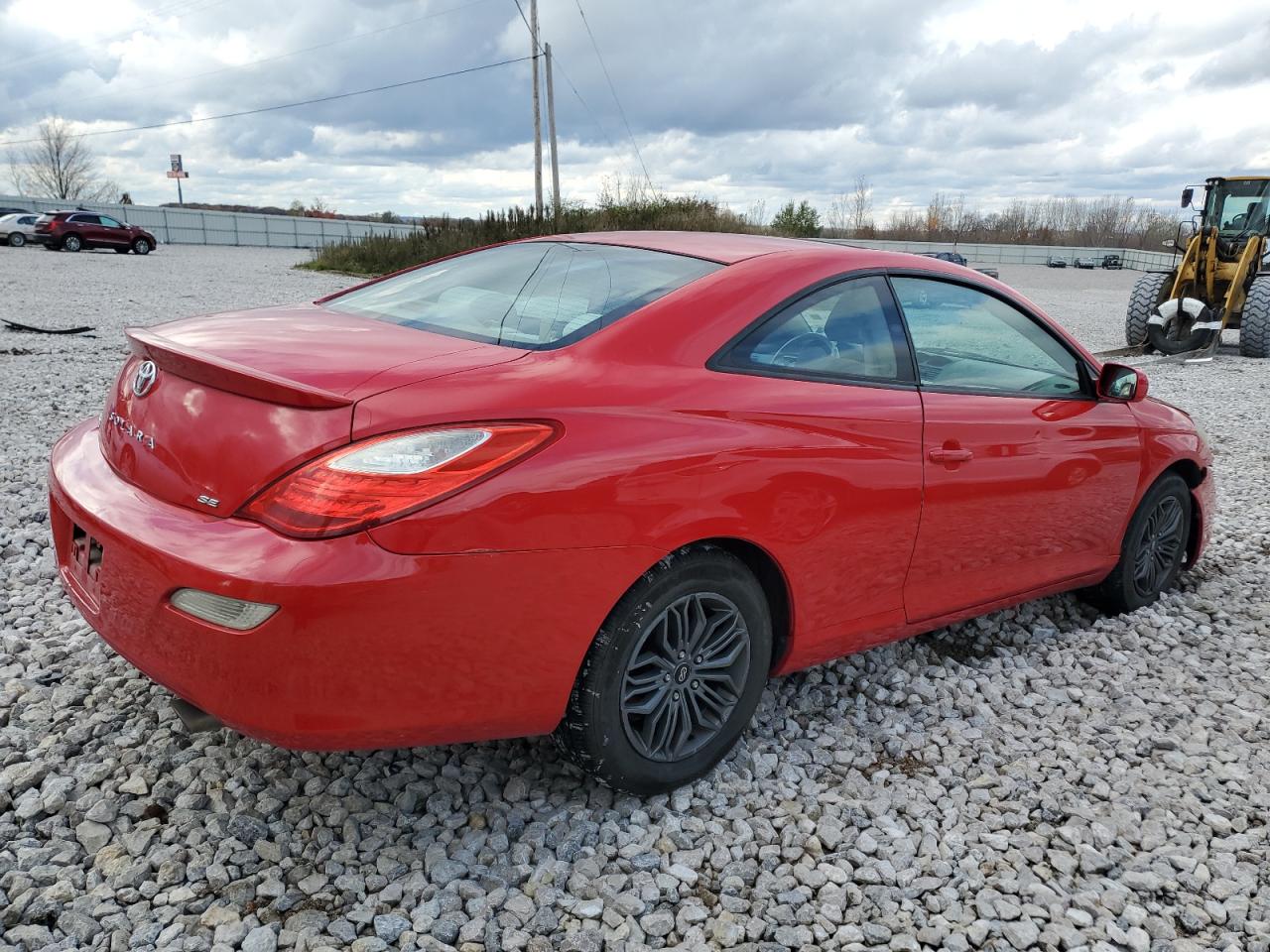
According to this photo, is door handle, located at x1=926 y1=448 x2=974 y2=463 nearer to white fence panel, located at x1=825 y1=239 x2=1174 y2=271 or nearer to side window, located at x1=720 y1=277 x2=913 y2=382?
side window, located at x1=720 y1=277 x2=913 y2=382

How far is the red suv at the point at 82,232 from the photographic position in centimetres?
3112

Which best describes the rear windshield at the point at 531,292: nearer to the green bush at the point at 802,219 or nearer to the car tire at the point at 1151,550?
the car tire at the point at 1151,550

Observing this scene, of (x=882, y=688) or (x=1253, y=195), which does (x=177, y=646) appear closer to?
(x=882, y=688)

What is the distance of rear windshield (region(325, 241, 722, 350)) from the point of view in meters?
2.67

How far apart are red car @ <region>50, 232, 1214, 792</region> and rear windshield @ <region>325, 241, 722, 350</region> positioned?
0.05ft

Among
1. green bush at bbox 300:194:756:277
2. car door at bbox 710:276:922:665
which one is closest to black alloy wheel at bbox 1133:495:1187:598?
car door at bbox 710:276:922:665

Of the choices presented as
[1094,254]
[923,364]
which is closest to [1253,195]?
→ [923,364]

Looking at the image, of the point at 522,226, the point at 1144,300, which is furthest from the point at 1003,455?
the point at 522,226

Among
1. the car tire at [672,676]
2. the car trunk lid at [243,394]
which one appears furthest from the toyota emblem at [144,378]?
the car tire at [672,676]

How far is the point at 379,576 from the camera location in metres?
2.02

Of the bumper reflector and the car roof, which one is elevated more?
the car roof

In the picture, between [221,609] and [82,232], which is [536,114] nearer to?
[82,232]

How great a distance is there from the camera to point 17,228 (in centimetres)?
3141

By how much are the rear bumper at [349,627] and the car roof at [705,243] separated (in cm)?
108
